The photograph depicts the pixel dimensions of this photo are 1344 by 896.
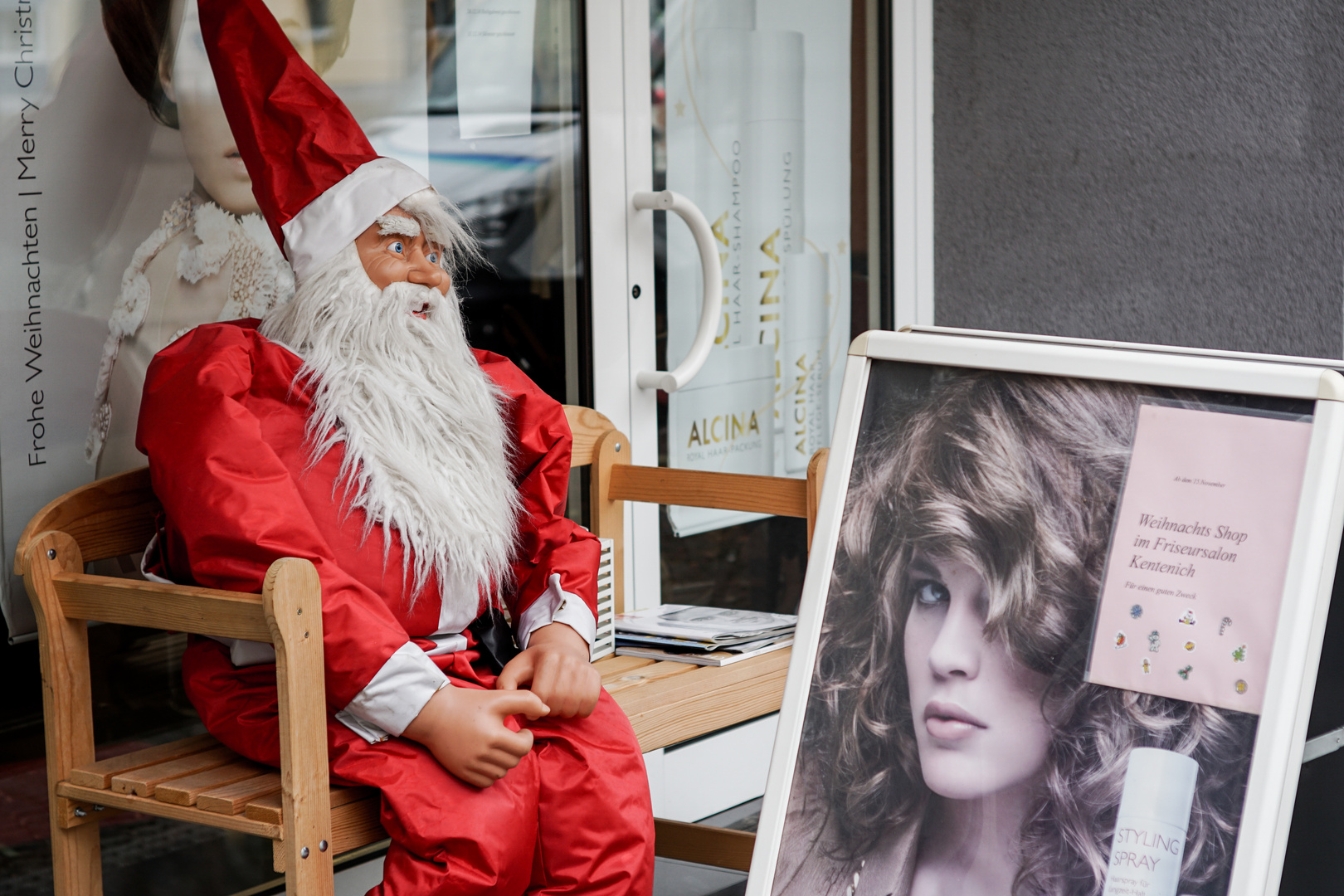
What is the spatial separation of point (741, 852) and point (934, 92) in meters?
2.06

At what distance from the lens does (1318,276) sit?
2.93m

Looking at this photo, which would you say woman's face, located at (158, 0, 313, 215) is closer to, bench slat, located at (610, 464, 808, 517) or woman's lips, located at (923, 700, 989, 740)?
bench slat, located at (610, 464, 808, 517)

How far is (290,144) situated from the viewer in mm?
1619

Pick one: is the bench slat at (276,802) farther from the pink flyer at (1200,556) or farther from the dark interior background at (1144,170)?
the dark interior background at (1144,170)

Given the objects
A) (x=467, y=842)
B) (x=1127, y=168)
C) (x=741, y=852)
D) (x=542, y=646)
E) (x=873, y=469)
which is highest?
(x=1127, y=168)

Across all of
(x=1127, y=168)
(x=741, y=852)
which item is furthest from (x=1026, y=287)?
(x=741, y=852)

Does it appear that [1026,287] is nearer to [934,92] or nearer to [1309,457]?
[934,92]

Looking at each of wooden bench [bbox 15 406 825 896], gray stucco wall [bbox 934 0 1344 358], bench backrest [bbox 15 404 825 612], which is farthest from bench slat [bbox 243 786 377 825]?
gray stucco wall [bbox 934 0 1344 358]

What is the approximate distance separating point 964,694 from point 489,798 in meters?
0.58

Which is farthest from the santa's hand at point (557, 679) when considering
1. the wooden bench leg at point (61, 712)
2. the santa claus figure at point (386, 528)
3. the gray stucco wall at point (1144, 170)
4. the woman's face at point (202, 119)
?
the gray stucco wall at point (1144, 170)

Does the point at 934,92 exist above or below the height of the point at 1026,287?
above

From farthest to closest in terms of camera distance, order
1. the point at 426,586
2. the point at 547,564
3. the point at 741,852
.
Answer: the point at 741,852 < the point at 547,564 < the point at 426,586

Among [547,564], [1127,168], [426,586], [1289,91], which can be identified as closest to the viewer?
[426,586]

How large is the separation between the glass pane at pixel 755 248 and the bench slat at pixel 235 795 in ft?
4.23
